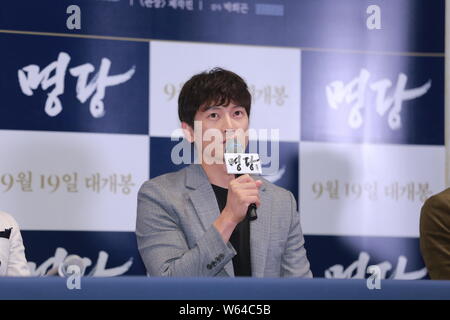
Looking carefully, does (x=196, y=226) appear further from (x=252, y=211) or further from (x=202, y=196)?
(x=252, y=211)

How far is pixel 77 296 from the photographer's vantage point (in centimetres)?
116

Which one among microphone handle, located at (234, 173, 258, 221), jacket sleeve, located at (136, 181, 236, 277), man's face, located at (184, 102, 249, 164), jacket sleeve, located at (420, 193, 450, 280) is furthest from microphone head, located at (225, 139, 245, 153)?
jacket sleeve, located at (420, 193, 450, 280)

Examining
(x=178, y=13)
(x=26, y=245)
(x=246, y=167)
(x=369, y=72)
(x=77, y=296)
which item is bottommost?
(x=26, y=245)

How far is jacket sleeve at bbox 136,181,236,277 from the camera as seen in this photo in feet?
7.33

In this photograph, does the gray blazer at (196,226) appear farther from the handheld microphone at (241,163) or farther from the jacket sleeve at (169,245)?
the handheld microphone at (241,163)

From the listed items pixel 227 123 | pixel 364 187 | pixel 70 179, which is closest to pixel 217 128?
pixel 227 123

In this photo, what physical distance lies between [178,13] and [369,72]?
100cm

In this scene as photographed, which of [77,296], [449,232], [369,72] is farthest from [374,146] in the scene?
[77,296]

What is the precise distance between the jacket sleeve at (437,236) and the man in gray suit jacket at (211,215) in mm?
483

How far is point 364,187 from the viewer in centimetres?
375

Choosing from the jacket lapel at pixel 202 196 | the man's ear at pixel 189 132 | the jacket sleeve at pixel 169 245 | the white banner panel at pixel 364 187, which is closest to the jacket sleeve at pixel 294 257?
the jacket lapel at pixel 202 196

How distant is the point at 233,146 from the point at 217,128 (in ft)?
0.49

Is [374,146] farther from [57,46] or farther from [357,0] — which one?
[57,46]

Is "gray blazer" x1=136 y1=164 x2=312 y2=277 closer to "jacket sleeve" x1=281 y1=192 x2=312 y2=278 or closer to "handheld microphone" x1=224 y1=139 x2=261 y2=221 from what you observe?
"jacket sleeve" x1=281 y1=192 x2=312 y2=278
